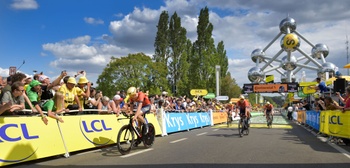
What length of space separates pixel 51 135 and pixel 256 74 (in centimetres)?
4494

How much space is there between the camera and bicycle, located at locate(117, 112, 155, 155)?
900 cm

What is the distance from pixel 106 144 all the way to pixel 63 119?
2138 millimetres

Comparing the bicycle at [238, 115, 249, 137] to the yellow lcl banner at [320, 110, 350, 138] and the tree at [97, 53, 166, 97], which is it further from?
the tree at [97, 53, 166, 97]

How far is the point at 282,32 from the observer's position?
5066 cm

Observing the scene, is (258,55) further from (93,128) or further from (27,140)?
(27,140)

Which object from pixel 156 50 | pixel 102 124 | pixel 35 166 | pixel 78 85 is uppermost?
pixel 156 50

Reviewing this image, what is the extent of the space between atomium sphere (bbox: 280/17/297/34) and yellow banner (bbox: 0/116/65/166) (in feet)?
150

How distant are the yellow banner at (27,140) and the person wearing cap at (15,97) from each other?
0.29 meters

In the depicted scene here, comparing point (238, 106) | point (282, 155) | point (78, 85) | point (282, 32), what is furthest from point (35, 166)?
point (282, 32)

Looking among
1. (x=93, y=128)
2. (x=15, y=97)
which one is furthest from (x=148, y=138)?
(x=15, y=97)

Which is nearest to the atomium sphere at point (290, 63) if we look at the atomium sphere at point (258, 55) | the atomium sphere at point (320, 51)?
the atomium sphere at point (320, 51)

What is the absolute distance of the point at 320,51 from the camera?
163 feet

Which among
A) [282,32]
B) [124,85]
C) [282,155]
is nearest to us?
[282,155]

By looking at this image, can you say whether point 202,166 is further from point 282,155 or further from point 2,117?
point 2,117
